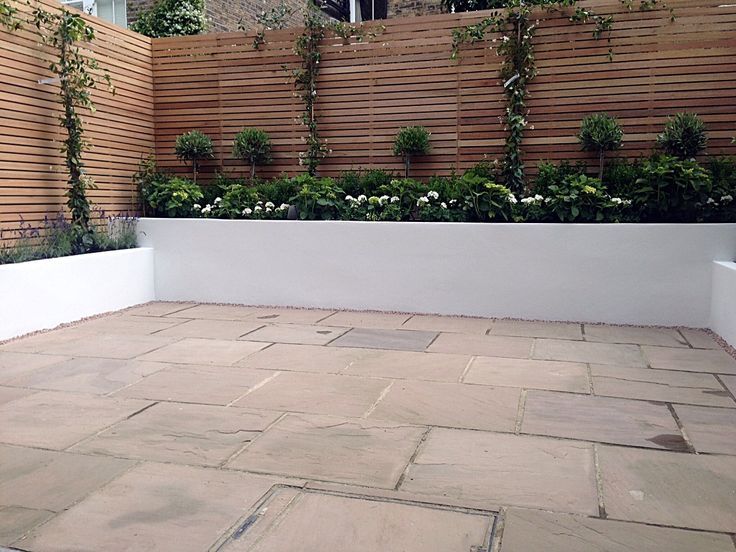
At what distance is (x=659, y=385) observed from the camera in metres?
4.21

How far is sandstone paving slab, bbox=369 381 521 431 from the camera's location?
3.54m

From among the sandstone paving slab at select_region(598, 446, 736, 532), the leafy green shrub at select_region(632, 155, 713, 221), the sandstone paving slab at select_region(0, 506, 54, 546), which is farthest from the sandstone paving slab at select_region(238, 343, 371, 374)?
the leafy green shrub at select_region(632, 155, 713, 221)

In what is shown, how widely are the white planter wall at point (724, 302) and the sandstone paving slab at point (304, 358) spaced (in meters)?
2.86

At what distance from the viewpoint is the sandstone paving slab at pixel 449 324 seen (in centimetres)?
600

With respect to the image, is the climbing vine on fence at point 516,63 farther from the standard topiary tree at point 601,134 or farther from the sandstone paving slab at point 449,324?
the sandstone paving slab at point 449,324

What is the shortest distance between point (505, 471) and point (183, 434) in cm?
158

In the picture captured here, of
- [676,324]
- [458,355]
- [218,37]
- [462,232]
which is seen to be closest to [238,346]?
[458,355]

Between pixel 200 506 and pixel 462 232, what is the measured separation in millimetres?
4441

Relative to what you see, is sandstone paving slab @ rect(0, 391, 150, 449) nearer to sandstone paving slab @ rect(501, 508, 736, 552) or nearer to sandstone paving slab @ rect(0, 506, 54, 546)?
sandstone paving slab @ rect(0, 506, 54, 546)

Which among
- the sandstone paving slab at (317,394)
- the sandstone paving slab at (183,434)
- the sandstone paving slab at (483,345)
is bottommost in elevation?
the sandstone paving slab at (483,345)

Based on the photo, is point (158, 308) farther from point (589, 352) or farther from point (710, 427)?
point (710, 427)

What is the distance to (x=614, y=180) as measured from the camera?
661 cm

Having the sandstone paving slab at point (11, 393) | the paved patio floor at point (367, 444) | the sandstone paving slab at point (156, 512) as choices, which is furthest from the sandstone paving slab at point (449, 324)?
the sandstone paving slab at point (156, 512)

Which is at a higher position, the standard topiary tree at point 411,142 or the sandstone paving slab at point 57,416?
the standard topiary tree at point 411,142
